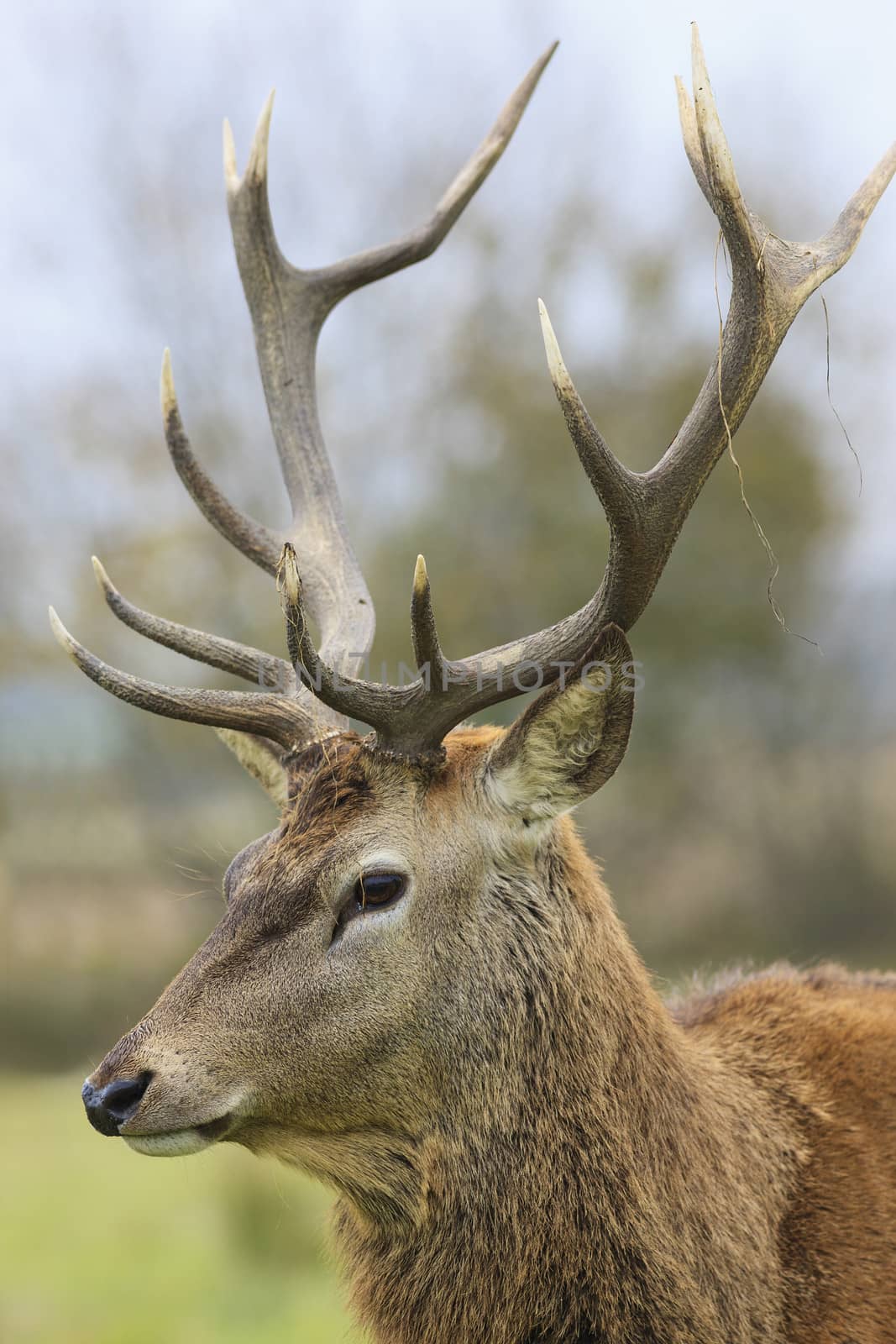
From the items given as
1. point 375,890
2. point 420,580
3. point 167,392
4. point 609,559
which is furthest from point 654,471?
point 167,392

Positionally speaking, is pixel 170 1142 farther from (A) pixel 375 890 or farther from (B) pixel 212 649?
(B) pixel 212 649

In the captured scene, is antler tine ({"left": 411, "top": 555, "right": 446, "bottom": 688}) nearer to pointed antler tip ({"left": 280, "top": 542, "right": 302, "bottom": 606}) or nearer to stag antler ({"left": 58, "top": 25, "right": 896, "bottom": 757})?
stag antler ({"left": 58, "top": 25, "right": 896, "bottom": 757})

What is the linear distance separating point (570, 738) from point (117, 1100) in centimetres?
127

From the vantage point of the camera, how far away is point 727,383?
299 centimetres

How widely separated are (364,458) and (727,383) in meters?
13.5

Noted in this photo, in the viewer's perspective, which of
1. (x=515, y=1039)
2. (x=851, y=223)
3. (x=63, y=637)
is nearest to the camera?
(x=515, y=1039)

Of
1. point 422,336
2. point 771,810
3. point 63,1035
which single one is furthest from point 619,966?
point 771,810

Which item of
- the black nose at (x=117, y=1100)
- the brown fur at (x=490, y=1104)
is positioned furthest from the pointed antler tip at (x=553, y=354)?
the black nose at (x=117, y=1100)

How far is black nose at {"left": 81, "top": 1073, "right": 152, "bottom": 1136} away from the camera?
2.66m

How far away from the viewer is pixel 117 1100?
105 inches

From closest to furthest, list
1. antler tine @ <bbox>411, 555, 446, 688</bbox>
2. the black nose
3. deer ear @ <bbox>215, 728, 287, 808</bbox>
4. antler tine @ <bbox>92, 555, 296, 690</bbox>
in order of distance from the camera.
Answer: the black nose, antler tine @ <bbox>411, 555, 446, 688</bbox>, antler tine @ <bbox>92, 555, 296, 690</bbox>, deer ear @ <bbox>215, 728, 287, 808</bbox>

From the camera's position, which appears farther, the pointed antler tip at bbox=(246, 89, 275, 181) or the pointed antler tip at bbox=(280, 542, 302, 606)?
the pointed antler tip at bbox=(246, 89, 275, 181)

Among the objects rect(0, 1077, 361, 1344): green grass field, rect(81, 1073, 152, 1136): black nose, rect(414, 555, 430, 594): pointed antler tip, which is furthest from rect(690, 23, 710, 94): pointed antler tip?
rect(0, 1077, 361, 1344): green grass field

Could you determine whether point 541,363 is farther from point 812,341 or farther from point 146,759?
point 146,759
